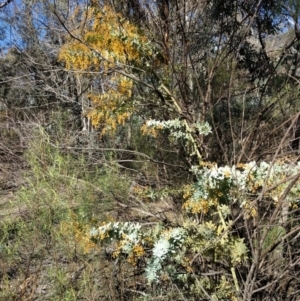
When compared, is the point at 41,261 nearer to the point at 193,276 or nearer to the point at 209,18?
the point at 193,276

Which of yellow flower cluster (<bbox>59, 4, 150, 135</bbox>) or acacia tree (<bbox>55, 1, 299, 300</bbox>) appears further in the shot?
yellow flower cluster (<bbox>59, 4, 150, 135</bbox>)

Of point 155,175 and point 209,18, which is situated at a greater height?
point 209,18

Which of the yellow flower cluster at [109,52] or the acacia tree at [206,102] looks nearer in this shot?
the acacia tree at [206,102]

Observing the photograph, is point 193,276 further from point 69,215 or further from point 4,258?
point 4,258

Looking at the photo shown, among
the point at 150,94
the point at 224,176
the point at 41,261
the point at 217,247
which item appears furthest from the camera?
the point at 41,261

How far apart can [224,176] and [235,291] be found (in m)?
0.80

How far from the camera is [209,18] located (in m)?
3.88

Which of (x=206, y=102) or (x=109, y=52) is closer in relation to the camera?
(x=206, y=102)

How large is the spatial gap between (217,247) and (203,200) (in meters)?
0.29

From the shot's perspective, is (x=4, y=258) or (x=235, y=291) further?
(x=4, y=258)

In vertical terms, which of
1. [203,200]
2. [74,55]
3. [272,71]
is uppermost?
[74,55]

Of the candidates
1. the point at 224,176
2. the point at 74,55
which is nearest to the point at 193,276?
the point at 224,176

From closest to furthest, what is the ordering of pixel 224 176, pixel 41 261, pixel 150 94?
pixel 224 176
pixel 150 94
pixel 41 261

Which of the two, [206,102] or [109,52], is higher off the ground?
[109,52]
